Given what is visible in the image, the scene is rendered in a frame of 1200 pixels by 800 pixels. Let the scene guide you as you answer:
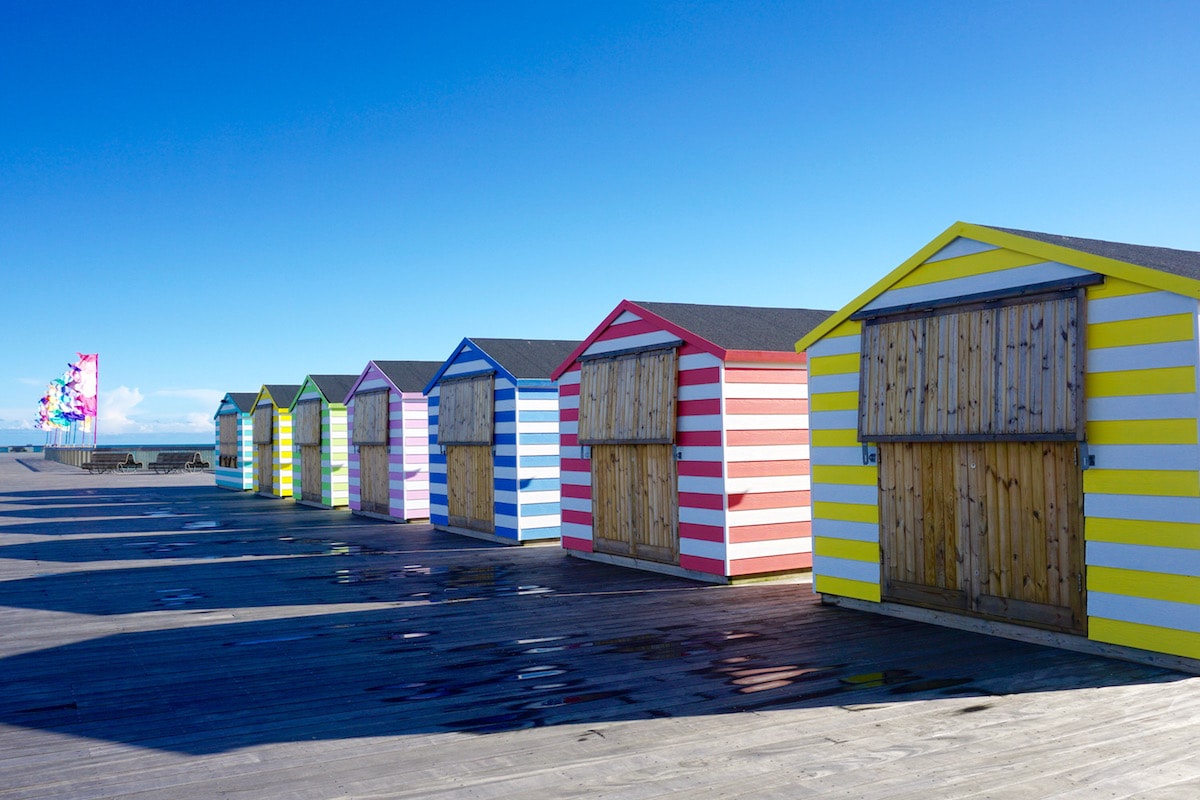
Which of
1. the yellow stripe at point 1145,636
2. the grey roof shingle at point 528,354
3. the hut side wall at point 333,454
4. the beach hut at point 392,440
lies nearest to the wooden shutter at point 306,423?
the hut side wall at point 333,454

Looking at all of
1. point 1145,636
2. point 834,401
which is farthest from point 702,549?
point 1145,636

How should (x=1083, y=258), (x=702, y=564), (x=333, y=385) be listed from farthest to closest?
(x=333, y=385), (x=702, y=564), (x=1083, y=258)

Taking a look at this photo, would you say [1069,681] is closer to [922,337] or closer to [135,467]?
[922,337]

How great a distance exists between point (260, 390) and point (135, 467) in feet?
84.8

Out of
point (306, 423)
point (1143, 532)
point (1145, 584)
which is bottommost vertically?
point (1145, 584)

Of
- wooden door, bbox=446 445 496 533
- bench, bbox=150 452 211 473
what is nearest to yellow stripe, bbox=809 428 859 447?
wooden door, bbox=446 445 496 533

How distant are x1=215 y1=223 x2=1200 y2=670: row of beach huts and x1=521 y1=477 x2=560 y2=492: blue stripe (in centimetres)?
12

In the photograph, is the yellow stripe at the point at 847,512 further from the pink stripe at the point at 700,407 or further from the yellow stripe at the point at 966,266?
the yellow stripe at the point at 966,266

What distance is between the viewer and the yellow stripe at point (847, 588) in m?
9.59

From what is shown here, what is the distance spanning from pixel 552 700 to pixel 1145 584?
14.7 feet

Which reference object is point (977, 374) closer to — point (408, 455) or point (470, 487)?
point (470, 487)

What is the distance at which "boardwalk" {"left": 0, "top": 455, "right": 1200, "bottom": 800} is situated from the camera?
517cm

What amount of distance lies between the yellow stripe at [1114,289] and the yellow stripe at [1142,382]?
59 centimetres

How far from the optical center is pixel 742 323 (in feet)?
43.4
